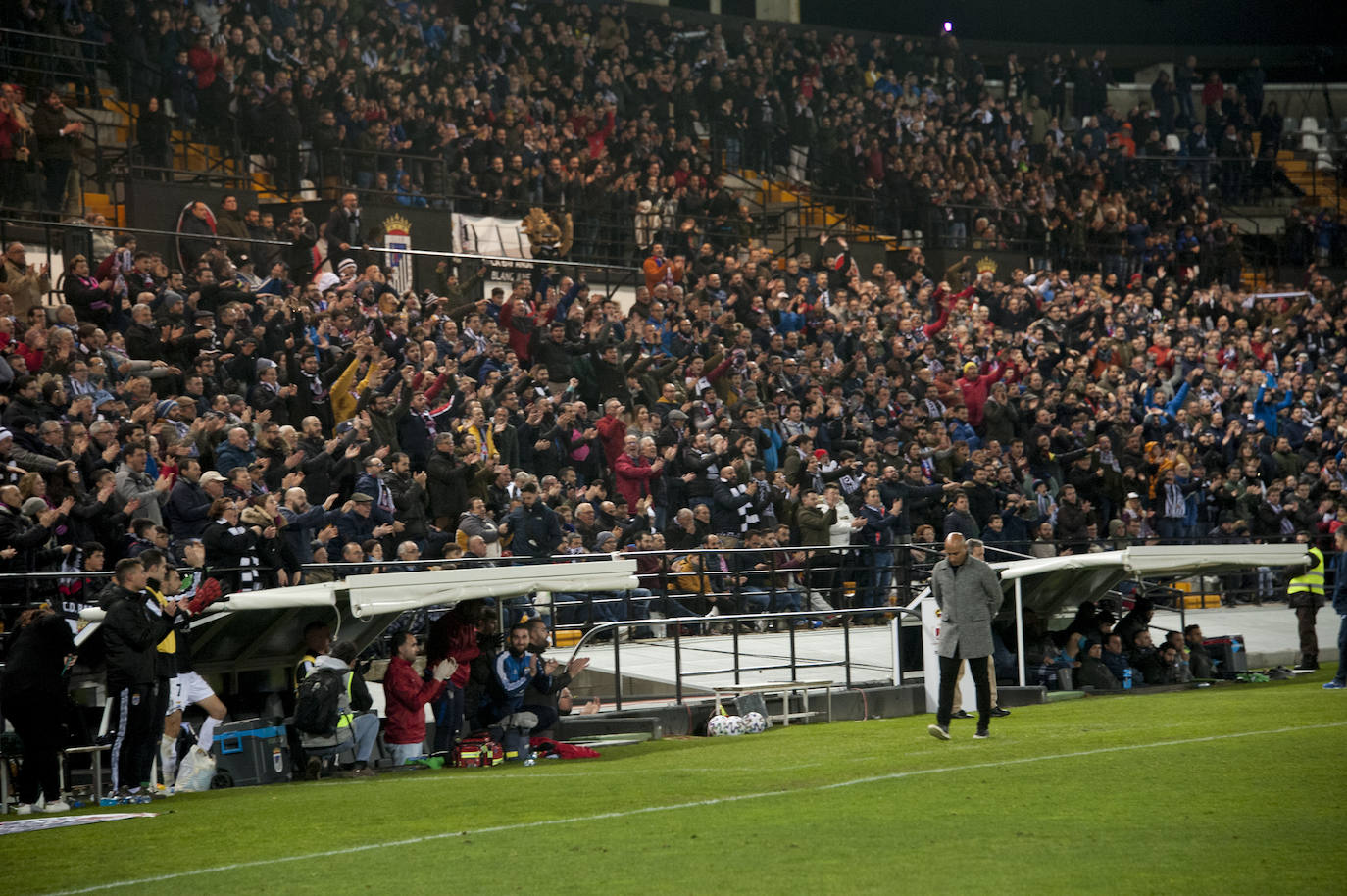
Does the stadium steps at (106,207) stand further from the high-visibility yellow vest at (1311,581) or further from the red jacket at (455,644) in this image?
the high-visibility yellow vest at (1311,581)

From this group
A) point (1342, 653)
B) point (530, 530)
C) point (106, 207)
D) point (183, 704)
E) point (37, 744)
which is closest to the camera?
point (37, 744)

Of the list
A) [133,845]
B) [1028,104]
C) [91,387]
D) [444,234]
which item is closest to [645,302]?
[444,234]

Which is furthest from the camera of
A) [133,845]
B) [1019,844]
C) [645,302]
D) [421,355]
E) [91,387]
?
[645,302]

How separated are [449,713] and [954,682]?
14.3ft

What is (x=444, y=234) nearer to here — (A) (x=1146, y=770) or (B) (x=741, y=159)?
(B) (x=741, y=159)

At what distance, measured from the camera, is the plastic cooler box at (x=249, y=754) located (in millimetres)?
13234

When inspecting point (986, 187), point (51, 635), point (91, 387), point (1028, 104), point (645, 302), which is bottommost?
point (51, 635)

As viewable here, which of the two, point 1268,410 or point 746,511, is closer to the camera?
point 746,511

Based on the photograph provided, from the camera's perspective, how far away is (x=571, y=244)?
27984 millimetres

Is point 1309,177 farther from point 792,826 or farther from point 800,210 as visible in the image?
point 792,826

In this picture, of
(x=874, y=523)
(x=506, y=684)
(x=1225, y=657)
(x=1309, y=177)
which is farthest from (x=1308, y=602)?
(x=1309, y=177)

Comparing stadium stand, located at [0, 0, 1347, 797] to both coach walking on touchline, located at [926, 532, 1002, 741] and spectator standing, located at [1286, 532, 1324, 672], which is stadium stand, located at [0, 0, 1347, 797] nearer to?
coach walking on touchline, located at [926, 532, 1002, 741]

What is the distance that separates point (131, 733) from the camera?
480 inches

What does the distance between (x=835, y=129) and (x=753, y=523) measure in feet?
51.9
